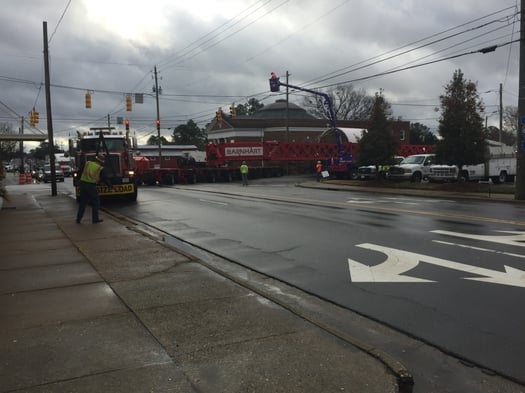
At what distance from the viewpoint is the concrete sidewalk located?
3.59 meters

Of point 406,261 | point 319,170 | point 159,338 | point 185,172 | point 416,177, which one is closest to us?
point 159,338

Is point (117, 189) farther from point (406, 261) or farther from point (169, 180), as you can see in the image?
point (169, 180)

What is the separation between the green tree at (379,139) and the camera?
27.8 metres

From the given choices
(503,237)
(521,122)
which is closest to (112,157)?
(503,237)

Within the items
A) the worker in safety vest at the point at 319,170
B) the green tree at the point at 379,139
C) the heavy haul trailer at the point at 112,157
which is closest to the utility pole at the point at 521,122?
the green tree at the point at 379,139

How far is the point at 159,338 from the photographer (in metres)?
4.42

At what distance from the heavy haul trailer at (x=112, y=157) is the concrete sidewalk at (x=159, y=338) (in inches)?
477

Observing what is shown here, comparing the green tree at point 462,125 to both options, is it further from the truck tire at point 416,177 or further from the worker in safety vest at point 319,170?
the worker in safety vest at point 319,170

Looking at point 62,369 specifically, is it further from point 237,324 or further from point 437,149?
point 437,149

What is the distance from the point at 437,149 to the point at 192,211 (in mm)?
14172

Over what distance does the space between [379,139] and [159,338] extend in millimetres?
25209

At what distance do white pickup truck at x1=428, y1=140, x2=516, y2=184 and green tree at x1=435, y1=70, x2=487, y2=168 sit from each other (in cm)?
262

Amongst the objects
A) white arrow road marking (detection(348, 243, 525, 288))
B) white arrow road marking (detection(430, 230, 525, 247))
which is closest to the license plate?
white arrow road marking (detection(430, 230, 525, 247))

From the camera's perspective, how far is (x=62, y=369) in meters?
3.79
